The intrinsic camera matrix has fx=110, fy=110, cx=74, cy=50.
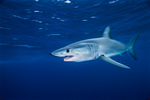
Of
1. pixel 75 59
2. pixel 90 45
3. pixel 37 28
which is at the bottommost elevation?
pixel 75 59

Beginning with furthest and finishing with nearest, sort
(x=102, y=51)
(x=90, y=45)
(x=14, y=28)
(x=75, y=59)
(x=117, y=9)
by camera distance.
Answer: (x=14, y=28) → (x=117, y=9) → (x=102, y=51) → (x=90, y=45) → (x=75, y=59)

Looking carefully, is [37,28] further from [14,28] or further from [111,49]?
[111,49]

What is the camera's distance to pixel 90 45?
11.9 feet

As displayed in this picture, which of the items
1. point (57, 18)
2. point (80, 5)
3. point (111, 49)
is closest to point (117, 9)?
point (80, 5)

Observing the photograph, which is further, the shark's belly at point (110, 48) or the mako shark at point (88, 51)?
the shark's belly at point (110, 48)

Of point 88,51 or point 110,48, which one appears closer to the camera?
point 88,51

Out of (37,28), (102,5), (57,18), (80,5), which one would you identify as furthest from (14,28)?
(102,5)

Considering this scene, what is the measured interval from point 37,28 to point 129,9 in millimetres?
10331

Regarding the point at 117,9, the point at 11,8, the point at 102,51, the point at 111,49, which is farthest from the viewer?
the point at 117,9

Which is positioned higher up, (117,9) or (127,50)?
(117,9)

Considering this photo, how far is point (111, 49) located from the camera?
454 cm

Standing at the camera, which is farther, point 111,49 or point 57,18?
point 57,18

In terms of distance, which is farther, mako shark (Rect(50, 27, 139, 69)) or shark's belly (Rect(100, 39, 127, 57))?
shark's belly (Rect(100, 39, 127, 57))

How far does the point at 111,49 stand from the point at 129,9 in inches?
327
